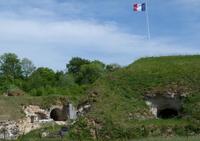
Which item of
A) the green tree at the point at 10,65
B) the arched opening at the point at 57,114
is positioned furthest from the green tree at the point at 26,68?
the arched opening at the point at 57,114

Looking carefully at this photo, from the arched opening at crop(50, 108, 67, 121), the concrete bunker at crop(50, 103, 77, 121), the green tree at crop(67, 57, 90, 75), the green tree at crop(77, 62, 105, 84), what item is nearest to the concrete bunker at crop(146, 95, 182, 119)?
the concrete bunker at crop(50, 103, 77, 121)

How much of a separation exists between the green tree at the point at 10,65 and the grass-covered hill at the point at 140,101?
68623mm

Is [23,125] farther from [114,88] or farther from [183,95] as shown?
[183,95]

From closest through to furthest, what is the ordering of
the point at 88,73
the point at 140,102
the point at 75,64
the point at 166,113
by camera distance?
1. the point at 140,102
2. the point at 166,113
3. the point at 88,73
4. the point at 75,64

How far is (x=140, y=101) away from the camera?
3238 centimetres

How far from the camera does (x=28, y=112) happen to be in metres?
49.1

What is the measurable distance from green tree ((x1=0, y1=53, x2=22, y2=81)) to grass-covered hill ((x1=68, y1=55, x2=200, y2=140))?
68.6 meters

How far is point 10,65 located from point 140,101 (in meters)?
72.5

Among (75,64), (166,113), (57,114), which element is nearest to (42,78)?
(75,64)

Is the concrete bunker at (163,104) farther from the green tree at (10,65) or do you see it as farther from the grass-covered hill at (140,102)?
the green tree at (10,65)

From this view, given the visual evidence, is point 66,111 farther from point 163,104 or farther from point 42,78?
point 42,78

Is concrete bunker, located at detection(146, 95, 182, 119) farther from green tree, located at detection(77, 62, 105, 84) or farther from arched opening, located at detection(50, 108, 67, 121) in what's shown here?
green tree, located at detection(77, 62, 105, 84)

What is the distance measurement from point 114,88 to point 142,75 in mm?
2096

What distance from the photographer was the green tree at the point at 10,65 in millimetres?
101500
